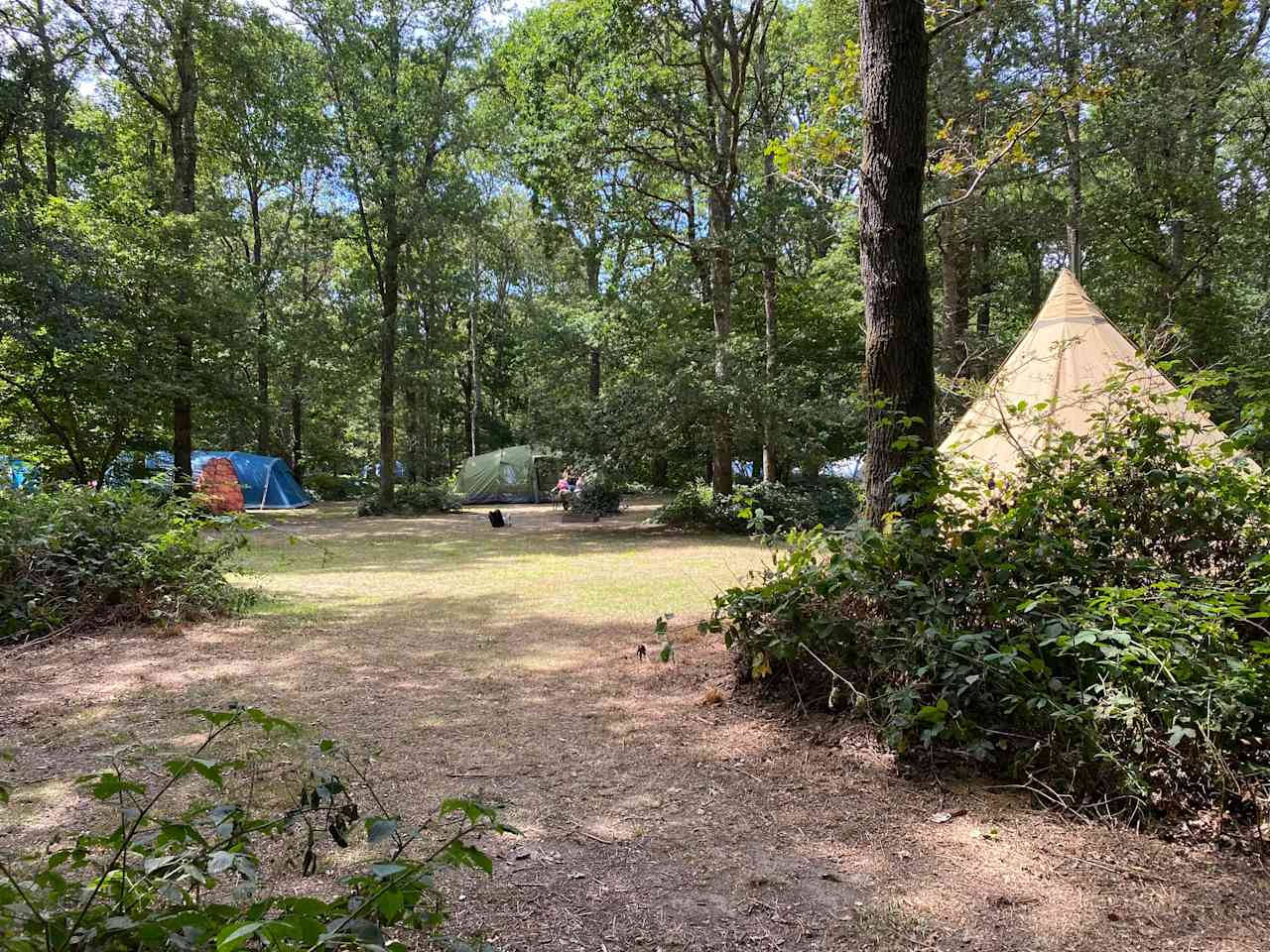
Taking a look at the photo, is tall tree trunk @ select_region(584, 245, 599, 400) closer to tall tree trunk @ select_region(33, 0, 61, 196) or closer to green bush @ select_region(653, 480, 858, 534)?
green bush @ select_region(653, 480, 858, 534)

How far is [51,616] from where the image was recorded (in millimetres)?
5078

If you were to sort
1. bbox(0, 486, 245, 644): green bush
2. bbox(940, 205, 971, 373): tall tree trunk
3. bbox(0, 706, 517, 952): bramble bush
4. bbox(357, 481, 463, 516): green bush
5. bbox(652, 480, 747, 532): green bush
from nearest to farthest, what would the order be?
bbox(0, 706, 517, 952): bramble bush → bbox(0, 486, 245, 644): green bush → bbox(940, 205, 971, 373): tall tree trunk → bbox(652, 480, 747, 532): green bush → bbox(357, 481, 463, 516): green bush

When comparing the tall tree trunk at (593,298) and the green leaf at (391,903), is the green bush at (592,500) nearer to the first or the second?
the tall tree trunk at (593,298)

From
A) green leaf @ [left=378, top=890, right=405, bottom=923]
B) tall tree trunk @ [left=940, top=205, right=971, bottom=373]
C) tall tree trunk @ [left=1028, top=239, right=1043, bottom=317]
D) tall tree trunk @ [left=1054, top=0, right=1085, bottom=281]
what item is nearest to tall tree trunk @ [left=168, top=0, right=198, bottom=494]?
tall tree trunk @ [left=940, top=205, right=971, bottom=373]

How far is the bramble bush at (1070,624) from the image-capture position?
2.36 m

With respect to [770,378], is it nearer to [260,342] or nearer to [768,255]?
[768,255]

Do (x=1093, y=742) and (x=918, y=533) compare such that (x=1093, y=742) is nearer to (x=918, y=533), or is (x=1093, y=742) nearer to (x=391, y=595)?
(x=918, y=533)

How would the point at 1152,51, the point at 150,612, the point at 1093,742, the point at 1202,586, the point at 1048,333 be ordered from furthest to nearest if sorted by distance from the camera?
1. the point at 1152,51
2. the point at 1048,333
3. the point at 150,612
4. the point at 1202,586
5. the point at 1093,742

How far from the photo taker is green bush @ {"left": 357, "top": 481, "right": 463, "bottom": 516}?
59.6ft

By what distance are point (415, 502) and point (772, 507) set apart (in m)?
10.8

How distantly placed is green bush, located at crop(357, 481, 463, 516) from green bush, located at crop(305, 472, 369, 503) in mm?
6682

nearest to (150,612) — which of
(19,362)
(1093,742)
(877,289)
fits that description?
(877,289)

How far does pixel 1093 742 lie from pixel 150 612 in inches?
248

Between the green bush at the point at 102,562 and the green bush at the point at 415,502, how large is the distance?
473 inches
